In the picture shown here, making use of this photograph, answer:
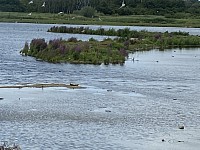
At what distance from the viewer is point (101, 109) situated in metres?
33.8

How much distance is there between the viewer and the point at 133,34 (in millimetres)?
97750

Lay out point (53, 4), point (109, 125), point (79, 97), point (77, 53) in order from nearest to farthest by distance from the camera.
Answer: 1. point (109, 125)
2. point (79, 97)
3. point (77, 53)
4. point (53, 4)

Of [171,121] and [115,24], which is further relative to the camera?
[115,24]

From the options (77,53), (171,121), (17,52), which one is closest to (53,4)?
(17,52)

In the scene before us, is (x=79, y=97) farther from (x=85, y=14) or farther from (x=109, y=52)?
(x=85, y=14)

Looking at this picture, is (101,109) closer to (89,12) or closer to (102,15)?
(89,12)

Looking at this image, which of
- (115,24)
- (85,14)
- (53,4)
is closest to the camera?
(115,24)

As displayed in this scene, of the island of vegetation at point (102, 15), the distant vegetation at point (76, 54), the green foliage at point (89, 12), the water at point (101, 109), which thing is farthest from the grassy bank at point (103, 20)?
the water at point (101, 109)

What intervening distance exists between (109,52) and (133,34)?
116ft

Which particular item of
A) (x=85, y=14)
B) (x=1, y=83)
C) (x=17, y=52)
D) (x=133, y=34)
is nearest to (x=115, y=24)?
(x=85, y=14)

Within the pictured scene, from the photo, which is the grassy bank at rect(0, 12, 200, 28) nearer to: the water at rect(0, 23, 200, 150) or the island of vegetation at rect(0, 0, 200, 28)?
the island of vegetation at rect(0, 0, 200, 28)

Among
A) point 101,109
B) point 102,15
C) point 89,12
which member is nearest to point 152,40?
point 101,109

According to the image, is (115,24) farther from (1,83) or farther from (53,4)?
(1,83)

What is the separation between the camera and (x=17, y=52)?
72750 millimetres
